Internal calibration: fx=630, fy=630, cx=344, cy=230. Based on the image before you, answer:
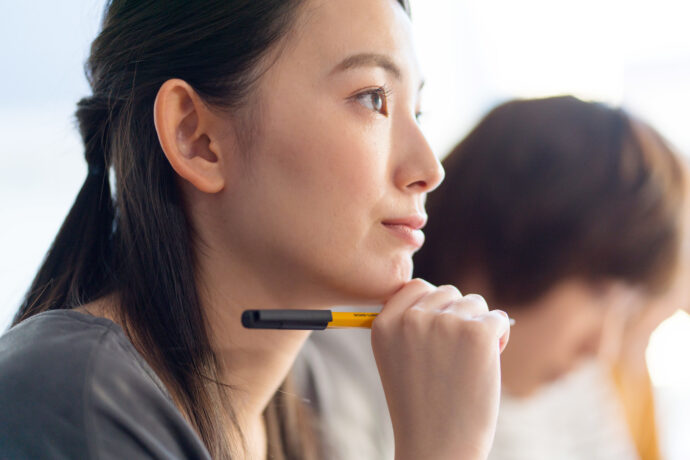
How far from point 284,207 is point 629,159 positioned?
2.32 ft

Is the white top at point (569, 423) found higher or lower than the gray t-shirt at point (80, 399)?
lower

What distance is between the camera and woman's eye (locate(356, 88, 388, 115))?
0.77 m

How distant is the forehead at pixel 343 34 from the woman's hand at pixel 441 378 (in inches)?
12.4

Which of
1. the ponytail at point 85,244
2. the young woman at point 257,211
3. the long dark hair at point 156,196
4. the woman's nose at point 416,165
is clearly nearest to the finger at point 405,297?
the young woman at point 257,211

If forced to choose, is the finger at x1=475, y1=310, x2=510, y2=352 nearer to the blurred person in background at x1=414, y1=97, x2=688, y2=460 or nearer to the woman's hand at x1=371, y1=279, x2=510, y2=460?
the woman's hand at x1=371, y1=279, x2=510, y2=460

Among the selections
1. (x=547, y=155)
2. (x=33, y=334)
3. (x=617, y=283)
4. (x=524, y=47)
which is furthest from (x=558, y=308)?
(x=33, y=334)

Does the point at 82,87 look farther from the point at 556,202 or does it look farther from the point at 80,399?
the point at 556,202

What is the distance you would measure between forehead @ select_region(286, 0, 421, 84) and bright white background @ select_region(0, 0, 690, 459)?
295 mm

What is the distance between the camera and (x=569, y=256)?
45.8 inches

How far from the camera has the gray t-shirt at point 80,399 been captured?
0.54m

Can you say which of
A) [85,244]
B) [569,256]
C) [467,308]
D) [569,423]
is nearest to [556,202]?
[569,256]

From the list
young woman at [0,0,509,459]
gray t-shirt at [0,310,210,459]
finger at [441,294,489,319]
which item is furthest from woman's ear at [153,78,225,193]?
finger at [441,294,489,319]

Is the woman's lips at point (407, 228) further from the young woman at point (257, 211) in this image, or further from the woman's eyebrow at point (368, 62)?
the woman's eyebrow at point (368, 62)

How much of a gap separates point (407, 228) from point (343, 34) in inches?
9.8
